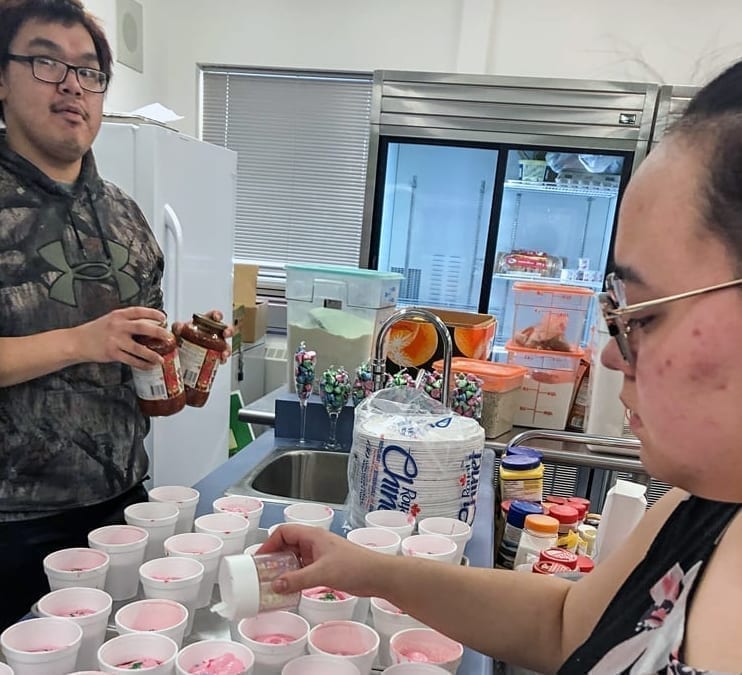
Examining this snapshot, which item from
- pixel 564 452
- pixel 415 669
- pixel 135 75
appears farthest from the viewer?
pixel 135 75

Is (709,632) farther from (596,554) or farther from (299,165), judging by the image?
(299,165)

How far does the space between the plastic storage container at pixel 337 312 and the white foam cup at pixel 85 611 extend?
1.14m

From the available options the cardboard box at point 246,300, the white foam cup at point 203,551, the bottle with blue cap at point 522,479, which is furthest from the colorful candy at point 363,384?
the cardboard box at point 246,300

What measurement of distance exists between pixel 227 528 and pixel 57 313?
60 centimetres

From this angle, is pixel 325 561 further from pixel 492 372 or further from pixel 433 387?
pixel 492 372

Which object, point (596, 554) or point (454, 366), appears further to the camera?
point (454, 366)

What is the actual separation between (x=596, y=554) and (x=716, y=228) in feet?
2.93

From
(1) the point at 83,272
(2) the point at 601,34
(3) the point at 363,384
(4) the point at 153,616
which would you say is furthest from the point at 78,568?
(2) the point at 601,34

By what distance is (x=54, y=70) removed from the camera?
1.38 m

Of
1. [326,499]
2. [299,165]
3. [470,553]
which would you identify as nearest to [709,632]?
[470,553]

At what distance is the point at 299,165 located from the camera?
4078mm

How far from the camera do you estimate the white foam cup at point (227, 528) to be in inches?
42.3

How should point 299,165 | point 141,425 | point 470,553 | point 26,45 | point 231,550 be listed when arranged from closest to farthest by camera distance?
point 231,550 < point 470,553 < point 26,45 < point 141,425 < point 299,165

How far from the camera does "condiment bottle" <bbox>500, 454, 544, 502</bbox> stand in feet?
4.86
